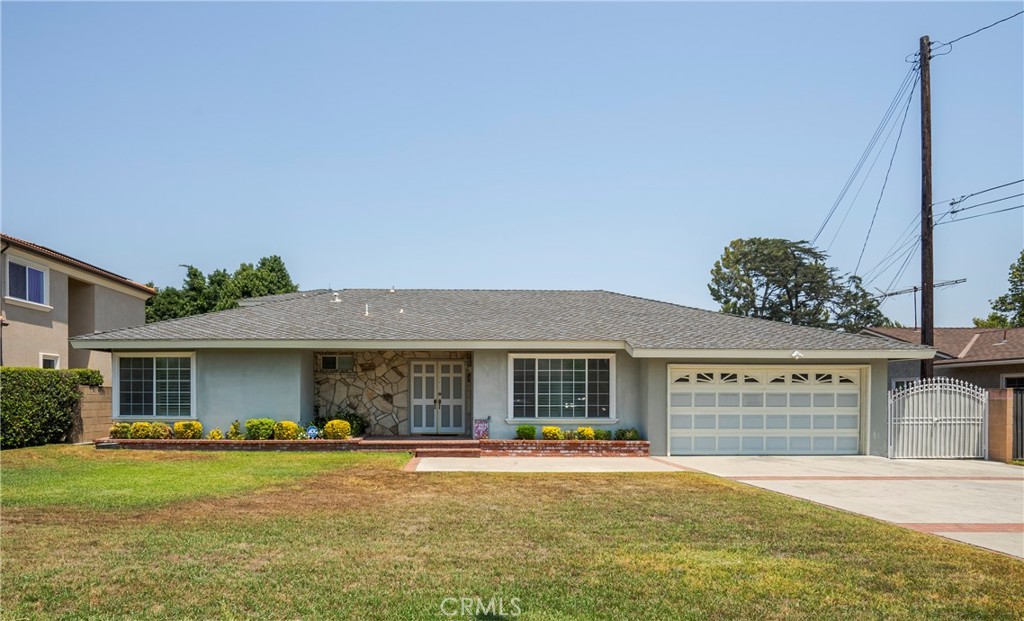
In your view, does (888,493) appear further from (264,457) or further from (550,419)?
(264,457)

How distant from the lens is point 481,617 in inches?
240

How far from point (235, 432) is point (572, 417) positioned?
340 inches

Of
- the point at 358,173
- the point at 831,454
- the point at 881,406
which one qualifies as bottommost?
the point at 831,454

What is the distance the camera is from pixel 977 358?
84.8ft

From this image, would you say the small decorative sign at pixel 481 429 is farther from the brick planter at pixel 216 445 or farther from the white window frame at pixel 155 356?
the white window frame at pixel 155 356

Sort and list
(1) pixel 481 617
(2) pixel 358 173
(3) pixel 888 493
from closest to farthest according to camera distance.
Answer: (1) pixel 481 617 → (3) pixel 888 493 → (2) pixel 358 173

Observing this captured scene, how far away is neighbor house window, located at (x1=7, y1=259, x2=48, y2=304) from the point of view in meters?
22.3

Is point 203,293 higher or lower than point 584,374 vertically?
higher

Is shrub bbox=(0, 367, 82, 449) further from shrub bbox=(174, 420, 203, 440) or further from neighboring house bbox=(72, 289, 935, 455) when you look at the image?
shrub bbox=(174, 420, 203, 440)

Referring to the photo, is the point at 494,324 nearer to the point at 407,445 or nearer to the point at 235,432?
the point at 407,445

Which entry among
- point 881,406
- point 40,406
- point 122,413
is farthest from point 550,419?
point 40,406

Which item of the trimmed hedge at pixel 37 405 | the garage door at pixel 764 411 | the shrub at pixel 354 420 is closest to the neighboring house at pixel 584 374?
the garage door at pixel 764 411

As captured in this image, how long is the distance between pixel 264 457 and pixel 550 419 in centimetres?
711

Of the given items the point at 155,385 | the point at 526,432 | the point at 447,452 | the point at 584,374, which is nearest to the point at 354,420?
the point at 447,452
